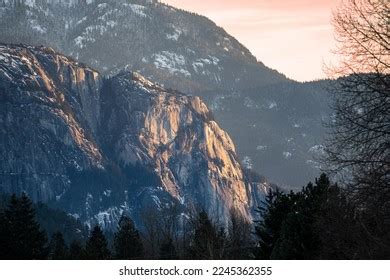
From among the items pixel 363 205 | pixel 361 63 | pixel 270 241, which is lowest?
pixel 270 241

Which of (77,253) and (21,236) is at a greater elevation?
(21,236)

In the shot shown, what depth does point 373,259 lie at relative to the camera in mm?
23812

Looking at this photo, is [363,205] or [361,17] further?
[361,17]

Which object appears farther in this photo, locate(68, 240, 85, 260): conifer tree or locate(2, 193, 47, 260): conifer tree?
locate(2, 193, 47, 260): conifer tree

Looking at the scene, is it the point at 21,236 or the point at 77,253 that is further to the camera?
the point at 77,253

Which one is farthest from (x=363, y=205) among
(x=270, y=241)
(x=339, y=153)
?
(x=270, y=241)

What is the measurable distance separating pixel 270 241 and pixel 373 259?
3937cm

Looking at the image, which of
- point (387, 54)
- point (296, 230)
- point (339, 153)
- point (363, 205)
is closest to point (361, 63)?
point (387, 54)

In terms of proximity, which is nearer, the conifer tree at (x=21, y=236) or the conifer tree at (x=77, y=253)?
the conifer tree at (x=77, y=253)
